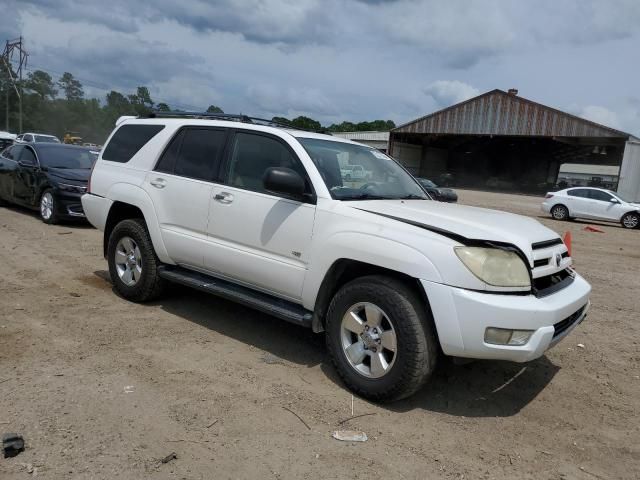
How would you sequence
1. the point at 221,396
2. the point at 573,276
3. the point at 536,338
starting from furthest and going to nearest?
the point at 573,276 → the point at 221,396 → the point at 536,338

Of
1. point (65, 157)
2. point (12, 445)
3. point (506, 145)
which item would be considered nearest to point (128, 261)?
point (12, 445)

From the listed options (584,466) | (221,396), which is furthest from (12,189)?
(584,466)

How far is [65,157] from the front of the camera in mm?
11070

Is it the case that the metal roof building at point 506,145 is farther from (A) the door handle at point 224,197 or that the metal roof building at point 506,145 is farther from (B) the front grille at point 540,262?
(A) the door handle at point 224,197

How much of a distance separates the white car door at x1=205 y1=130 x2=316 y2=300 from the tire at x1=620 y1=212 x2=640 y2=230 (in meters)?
18.3

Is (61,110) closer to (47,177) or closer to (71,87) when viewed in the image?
(71,87)

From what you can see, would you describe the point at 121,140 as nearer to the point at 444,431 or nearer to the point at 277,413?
the point at 277,413

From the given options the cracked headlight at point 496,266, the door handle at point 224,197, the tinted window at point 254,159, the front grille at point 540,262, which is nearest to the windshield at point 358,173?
the tinted window at point 254,159

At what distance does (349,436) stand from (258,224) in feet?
6.01

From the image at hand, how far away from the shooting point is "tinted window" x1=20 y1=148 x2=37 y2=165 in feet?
35.6

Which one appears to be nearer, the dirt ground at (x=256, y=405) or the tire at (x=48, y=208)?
the dirt ground at (x=256, y=405)

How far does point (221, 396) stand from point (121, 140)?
340 centimetres

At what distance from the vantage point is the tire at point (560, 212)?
20219mm

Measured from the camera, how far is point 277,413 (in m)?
3.47
